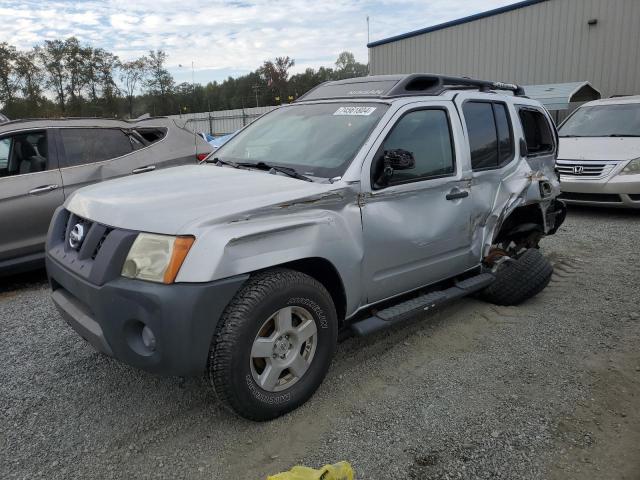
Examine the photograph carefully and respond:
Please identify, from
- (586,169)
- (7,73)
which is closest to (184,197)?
(586,169)

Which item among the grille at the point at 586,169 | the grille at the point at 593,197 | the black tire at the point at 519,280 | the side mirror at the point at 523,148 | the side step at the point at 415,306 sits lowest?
the grille at the point at 593,197

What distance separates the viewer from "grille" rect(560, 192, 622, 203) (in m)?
8.23

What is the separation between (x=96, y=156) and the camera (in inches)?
227

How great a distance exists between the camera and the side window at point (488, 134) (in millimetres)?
4090

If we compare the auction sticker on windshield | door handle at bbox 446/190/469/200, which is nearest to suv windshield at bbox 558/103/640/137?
door handle at bbox 446/190/469/200

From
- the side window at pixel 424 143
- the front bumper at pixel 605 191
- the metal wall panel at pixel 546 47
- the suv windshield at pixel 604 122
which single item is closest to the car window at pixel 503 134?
the side window at pixel 424 143

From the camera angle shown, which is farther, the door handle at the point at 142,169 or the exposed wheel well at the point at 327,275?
the door handle at the point at 142,169

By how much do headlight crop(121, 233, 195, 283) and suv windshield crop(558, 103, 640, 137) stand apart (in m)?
8.94

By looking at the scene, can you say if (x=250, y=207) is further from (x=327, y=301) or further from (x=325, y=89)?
(x=325, y=89)

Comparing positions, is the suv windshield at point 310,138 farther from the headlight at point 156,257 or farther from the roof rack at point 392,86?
the headlight at point 156,257

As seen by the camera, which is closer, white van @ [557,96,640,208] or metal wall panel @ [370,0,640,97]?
white van @ [557,96,640,208]

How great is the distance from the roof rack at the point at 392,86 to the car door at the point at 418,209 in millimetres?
196

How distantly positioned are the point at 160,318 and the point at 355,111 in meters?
2.01

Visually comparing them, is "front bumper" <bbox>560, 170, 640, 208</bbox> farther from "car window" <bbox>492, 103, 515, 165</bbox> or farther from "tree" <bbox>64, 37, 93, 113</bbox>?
"tree" <bbox>64, 37, 93, 113</bbox>
